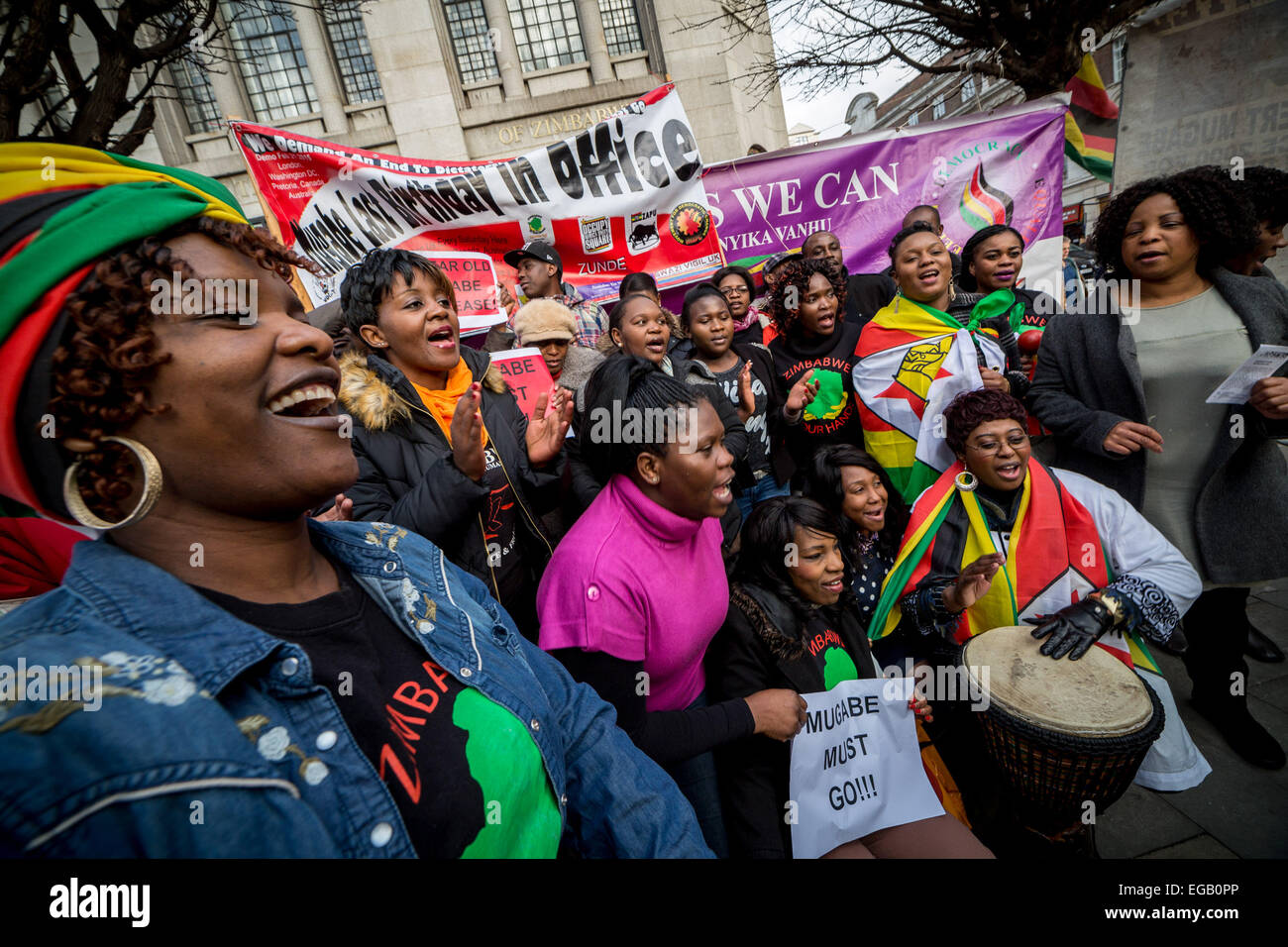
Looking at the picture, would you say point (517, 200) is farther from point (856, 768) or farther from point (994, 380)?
point (856, 768)

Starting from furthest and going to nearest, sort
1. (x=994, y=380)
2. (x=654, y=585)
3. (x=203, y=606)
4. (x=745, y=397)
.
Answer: (x=745, y=397) < (x=994, y=380) < (x=654, y=585) < (x=203, y=606)

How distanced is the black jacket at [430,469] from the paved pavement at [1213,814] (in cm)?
270

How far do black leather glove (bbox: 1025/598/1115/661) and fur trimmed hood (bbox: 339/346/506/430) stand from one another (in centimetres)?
257

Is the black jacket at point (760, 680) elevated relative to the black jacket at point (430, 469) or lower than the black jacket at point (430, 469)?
lower

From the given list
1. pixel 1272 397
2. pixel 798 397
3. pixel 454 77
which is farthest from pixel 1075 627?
pixel 454 77

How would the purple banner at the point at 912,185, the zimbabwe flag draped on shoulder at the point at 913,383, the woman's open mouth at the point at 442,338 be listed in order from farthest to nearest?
the purple banner at the point at 912,185 → the zimbabwe flag draped on shoulder at the point at 913,383 → the woman's open mouth at the point at 442,338

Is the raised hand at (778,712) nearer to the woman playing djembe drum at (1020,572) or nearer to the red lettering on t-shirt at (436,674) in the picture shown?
the woman playing djembe drum at (1020,572)

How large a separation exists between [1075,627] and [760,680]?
1.22 metres

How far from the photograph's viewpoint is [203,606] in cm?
74

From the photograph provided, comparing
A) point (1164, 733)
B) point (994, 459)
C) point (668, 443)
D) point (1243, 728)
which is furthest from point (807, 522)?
point (1243, 728)

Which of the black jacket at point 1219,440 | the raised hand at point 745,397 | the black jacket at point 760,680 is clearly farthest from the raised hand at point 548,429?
the black jacket at point 1219,440

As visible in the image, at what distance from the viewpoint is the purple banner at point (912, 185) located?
18.5 feet

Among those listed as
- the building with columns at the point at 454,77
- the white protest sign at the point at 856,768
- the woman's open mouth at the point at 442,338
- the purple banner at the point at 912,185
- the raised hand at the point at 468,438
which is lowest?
the white protest sign at the point at 856,768
